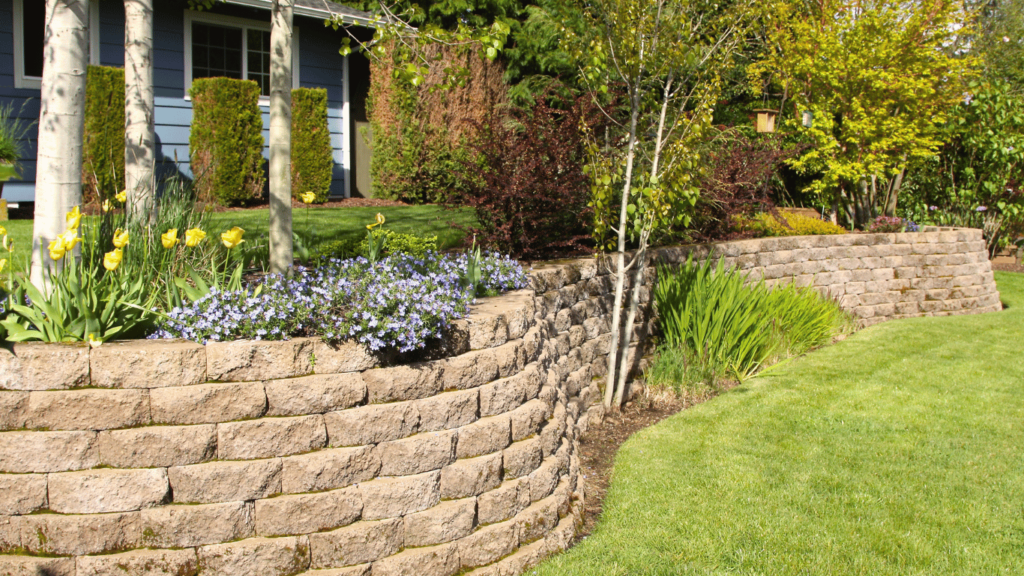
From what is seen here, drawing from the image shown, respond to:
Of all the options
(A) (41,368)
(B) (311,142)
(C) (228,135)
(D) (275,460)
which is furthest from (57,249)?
(B) (311,142)

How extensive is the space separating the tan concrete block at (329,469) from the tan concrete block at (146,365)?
51 cm

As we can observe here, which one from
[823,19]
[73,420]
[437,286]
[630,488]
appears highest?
[823,19]

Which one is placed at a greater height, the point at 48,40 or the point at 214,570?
the point at 48,40

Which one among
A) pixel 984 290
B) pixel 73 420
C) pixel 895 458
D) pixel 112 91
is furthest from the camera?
pixel 984 290

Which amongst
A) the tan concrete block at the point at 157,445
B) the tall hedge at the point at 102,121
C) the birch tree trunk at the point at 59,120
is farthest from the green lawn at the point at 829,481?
the tall hedge at the point at 102,121

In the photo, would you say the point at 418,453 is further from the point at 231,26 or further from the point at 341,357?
the point at 231,26

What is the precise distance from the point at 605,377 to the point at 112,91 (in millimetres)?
7246

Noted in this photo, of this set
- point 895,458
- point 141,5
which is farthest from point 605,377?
point 141,5

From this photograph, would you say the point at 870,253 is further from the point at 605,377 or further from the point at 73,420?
the point at 73,420

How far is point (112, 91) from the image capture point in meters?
9.46

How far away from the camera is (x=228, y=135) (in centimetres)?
1030

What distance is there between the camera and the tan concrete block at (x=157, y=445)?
9.45 feet

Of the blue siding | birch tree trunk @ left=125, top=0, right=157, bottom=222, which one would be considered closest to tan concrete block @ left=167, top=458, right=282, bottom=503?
birch tree trunk @ left=125, top=0, right=157, bottom=222

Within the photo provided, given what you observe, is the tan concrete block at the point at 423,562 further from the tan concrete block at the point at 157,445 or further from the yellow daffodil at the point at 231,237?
the yellow daffodil at the point at 231,237
